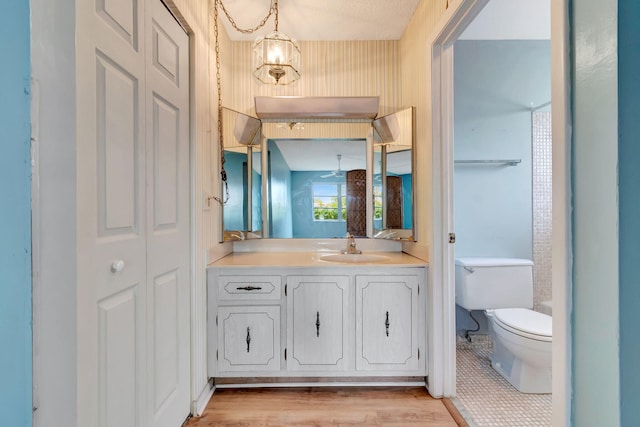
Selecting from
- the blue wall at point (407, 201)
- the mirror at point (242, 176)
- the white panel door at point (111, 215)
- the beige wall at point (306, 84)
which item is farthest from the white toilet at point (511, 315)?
the white panel door at point (111, 215)

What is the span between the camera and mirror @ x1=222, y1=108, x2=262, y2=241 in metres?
2.13

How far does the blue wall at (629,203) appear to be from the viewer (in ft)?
2.10

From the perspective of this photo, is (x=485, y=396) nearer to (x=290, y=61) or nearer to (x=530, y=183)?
(x=530, y=183)

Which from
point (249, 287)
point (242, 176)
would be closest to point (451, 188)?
point (249, 287)

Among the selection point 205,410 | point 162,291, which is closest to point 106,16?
point 162,291

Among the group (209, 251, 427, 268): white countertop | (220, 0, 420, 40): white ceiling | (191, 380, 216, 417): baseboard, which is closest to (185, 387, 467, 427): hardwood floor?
(191, 380, 216, 417): baseboard

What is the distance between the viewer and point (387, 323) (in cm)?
183

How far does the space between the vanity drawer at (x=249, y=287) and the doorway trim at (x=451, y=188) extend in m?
0.96

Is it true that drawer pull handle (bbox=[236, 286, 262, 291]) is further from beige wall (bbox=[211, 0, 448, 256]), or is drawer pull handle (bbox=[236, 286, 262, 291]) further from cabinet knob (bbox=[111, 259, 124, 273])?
beige wall (bbox=[211, 0, 448, 256])

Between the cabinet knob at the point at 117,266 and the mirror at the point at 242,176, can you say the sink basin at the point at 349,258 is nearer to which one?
the mirror at the point at 242,176

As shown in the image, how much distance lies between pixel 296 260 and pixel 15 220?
1.58m

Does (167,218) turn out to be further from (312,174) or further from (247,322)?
(312,174)

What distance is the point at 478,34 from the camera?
7.61 feet

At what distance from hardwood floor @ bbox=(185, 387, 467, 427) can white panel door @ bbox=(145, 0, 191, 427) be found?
0.26 m
